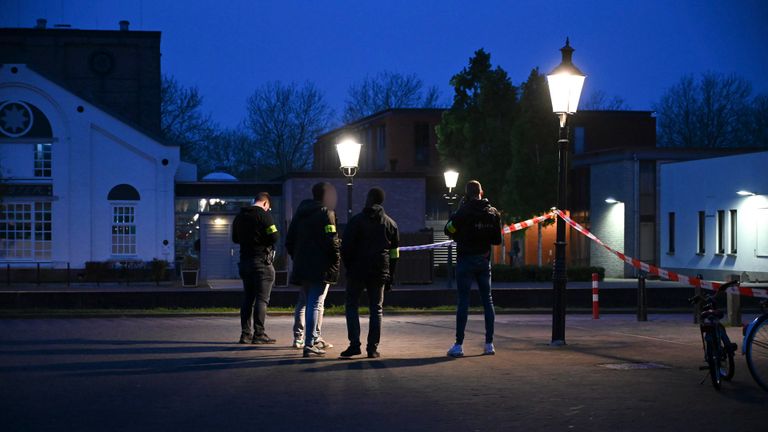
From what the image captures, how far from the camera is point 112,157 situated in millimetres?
44031

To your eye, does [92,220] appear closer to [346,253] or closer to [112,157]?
[112,157]

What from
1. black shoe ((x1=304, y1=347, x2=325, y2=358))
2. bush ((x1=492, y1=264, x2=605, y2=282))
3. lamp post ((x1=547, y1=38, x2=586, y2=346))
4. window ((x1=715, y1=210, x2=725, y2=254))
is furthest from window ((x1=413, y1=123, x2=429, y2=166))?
black shoe ((x1=304, y1=347, x2=325, y2=358))

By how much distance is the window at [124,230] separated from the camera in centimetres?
4369

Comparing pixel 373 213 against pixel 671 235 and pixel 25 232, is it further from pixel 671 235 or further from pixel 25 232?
pixel 671 235

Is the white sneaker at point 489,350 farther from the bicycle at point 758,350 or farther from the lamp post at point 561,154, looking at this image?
the bicycle at point 758,350

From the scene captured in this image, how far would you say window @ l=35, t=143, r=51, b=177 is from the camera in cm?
4366

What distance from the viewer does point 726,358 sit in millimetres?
9617

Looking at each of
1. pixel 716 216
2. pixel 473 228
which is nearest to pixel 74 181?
pixel 716 216

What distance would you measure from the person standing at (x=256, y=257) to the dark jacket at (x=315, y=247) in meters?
1.34

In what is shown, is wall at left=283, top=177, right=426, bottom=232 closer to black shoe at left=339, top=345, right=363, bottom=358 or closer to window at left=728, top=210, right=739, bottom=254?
window at left=728, top=210, right=739, bottom=254

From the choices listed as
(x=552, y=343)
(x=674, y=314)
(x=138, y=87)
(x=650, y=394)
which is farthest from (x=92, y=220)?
(x=650, y=394)

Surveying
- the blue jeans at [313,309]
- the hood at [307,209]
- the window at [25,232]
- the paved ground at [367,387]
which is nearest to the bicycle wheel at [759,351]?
the paved ground at [367,387]

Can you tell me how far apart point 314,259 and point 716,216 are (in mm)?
32316

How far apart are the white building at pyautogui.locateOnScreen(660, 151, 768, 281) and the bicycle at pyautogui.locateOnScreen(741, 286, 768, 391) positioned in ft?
95.0
